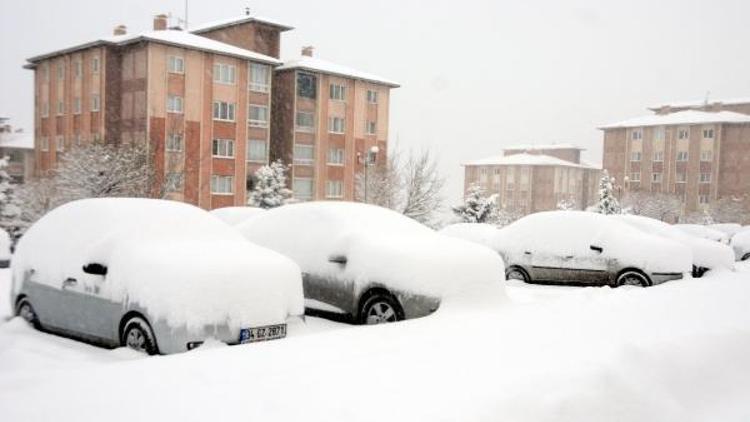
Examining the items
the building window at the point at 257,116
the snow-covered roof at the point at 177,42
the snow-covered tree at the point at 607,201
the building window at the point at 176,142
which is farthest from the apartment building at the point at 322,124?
the snow-covered tree at the point at 607,201

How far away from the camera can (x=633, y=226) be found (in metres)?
13.0

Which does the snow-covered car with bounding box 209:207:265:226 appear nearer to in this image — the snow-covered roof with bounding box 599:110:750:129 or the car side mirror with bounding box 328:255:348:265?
the car side mirror with bounding box 328:255:348:265

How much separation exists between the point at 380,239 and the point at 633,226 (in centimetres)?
740

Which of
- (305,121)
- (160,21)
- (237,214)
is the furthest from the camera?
(305,121)

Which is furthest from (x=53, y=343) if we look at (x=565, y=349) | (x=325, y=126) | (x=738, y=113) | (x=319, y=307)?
(x=738, y=113)

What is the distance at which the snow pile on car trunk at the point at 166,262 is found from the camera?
222 inches

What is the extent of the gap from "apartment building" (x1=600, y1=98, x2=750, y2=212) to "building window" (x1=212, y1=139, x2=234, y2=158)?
4419 cm

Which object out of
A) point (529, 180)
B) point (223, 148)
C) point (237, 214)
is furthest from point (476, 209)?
point (529, 180)

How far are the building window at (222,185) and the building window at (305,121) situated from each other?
7.66 m

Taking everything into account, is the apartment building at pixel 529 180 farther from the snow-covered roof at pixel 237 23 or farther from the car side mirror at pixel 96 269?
the car side mirror at pixel 96 269

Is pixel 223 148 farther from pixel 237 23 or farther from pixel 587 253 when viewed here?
pixel 587 253

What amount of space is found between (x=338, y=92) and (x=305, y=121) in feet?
12.2

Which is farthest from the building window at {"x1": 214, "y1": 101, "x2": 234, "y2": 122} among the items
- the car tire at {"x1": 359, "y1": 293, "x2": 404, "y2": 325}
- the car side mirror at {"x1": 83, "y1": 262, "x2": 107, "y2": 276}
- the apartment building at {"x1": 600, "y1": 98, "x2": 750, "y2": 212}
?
the apartment building at {"x1": 600, "y1": 98, "x2": 750, "y2": 212}

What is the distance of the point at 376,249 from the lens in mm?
7406
